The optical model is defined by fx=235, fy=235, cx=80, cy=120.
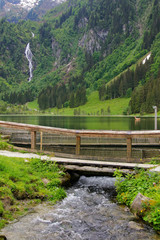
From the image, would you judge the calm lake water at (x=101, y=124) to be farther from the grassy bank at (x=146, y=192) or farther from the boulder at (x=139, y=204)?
the boulder at (x=139, y=204)

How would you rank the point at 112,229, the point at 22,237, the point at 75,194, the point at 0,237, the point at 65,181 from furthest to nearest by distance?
the point at 65,181 < the point at 75,194 < the point at 112,229 < the point at 22,237 < the point at 0,237

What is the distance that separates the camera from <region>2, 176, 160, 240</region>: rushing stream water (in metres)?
10.5

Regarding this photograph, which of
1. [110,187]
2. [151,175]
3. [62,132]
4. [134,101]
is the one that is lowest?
[110,187]

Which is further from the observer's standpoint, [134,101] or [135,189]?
[134,101]

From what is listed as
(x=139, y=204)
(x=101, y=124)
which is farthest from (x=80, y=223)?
(x=101, y=124)

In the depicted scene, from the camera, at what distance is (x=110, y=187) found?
18.0 m

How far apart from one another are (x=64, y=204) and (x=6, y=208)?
3518mm

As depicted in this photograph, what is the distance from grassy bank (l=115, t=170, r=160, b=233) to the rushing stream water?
1.62 feet

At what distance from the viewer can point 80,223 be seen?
11.8 meters

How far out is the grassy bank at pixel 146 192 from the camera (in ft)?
37.1

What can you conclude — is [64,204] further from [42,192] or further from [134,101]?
[134,101]

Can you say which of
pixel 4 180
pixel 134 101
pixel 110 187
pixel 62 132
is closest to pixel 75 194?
pixel 110 187

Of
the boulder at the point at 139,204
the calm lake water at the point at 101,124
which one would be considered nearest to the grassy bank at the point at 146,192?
the boulder at the point at 139,204

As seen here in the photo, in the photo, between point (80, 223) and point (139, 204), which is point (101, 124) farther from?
point (80, 223)
